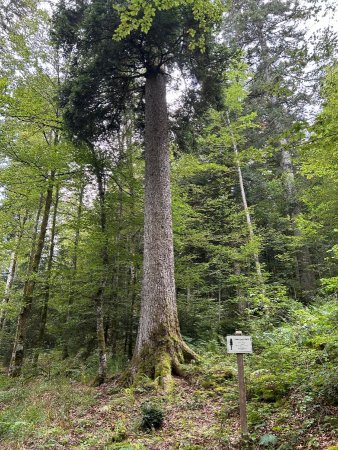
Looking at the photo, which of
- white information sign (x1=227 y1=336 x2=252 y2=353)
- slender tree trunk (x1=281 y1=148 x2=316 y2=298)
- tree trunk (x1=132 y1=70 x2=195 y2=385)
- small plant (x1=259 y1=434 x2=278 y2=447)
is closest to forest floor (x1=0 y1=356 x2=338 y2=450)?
small plant (x1=259 y1=434 x2=278 y2=447)

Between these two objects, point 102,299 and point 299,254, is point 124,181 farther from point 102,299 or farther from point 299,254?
point 299,254

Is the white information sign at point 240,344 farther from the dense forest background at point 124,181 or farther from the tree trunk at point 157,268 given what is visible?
the tree trunk at point 157,268

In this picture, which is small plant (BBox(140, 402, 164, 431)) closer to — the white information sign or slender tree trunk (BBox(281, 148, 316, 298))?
the white information sign

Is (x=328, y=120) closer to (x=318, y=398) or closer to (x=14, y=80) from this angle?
(x=318, y=398)

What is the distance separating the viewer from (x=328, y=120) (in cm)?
378

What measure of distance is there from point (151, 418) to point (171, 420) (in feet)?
1.30

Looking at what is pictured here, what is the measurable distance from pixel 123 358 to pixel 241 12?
1784 centimetres

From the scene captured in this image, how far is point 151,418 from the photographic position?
4340mm

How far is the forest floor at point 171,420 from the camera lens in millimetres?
3395

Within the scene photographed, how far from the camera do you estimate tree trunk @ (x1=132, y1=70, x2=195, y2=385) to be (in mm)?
6375

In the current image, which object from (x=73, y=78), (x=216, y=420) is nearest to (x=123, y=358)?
(x=216, y=420)

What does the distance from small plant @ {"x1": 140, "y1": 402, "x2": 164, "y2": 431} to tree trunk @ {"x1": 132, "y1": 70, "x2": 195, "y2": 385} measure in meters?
1.34

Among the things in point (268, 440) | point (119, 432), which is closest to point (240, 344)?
point (268, 440)

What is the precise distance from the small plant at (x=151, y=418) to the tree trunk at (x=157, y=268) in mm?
1342
